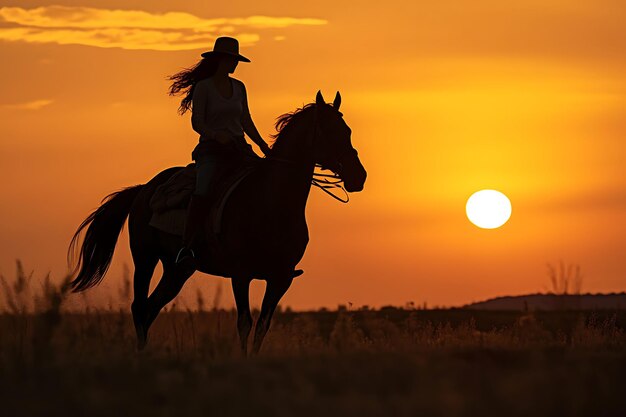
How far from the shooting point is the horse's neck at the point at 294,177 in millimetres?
14156

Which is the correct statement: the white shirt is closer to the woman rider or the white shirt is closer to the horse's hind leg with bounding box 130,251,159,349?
the woman rider

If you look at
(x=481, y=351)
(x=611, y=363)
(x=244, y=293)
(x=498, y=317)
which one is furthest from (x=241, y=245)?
(x=498, y=317)

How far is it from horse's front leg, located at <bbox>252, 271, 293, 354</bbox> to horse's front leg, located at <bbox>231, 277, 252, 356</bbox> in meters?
0.13

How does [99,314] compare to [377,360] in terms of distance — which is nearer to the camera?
[377,360]

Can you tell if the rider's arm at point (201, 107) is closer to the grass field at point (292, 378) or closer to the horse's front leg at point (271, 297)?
the horse's front leg at point (271, 297)

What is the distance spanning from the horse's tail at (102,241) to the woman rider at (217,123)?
92.2 inches

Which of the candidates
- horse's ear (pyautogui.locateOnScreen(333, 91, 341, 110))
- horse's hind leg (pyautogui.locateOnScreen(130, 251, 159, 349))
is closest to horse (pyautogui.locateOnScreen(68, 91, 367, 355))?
horse's ear (pyautogui.locateOnScreen(333, 91, 341, 110))

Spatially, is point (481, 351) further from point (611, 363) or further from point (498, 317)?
point (498, 317)

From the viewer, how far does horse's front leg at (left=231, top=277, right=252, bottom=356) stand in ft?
46.0

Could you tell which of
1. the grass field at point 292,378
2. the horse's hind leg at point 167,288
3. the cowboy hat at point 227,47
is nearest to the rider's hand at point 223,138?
the cowboy hat at point 227,47

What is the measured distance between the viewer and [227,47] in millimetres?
14969

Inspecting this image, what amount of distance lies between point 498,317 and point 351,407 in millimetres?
17595

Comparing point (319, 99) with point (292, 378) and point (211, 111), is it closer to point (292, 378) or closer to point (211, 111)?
point (211, 111)

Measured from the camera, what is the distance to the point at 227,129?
14664mm
